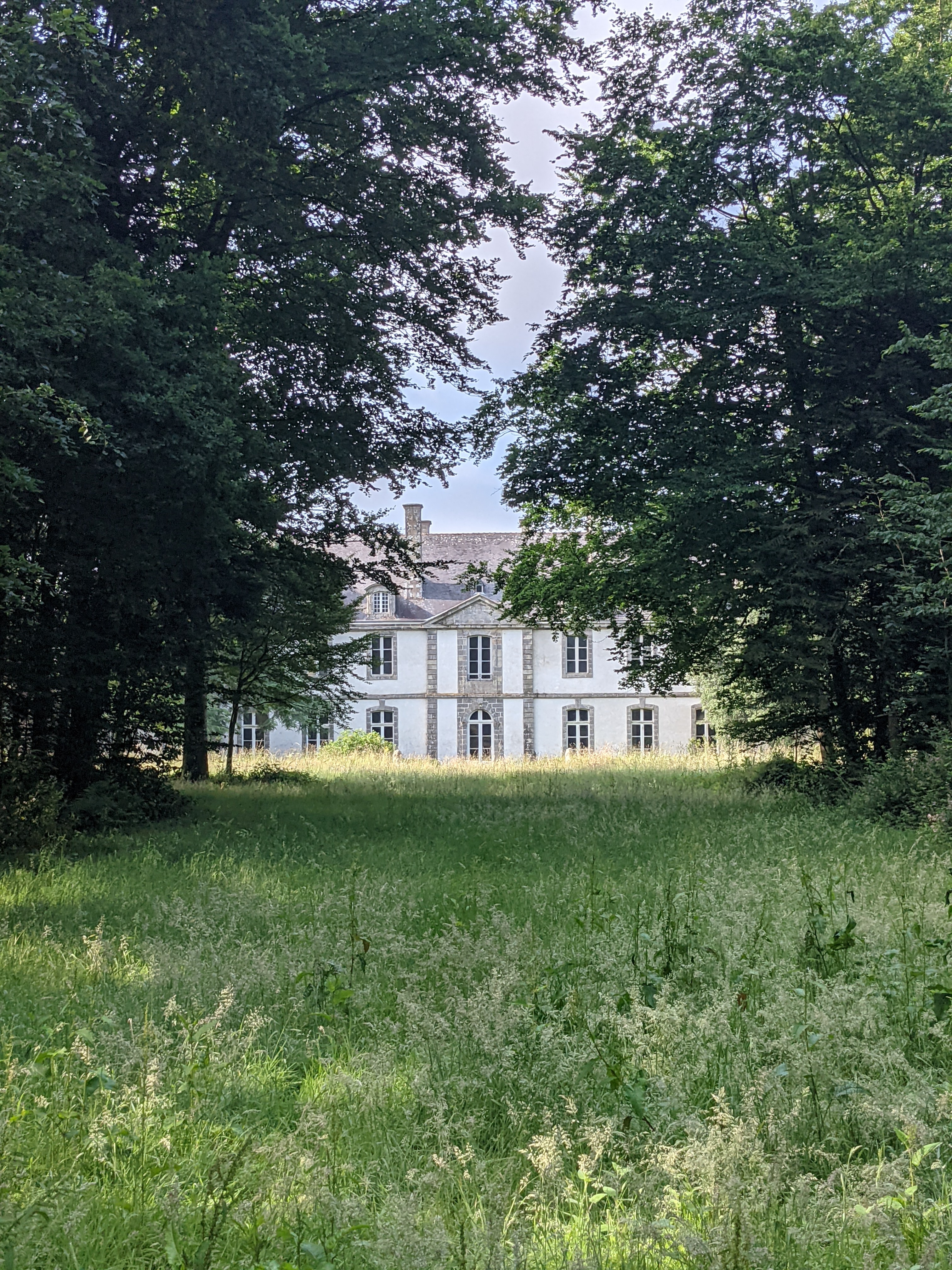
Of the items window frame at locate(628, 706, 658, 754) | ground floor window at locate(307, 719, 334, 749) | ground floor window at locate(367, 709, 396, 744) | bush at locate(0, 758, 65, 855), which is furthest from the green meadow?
ground floor window at locate(367, 709, 396, 744)

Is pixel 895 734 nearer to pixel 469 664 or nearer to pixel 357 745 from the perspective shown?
pixel 357 745

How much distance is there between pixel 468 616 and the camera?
41750 millimetres

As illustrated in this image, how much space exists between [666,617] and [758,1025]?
12689mm

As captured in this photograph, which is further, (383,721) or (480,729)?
(383,721)

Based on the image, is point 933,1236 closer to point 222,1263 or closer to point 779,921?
point 222,1263

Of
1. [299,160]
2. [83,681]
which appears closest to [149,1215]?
[83,681]

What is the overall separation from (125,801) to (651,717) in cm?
3252

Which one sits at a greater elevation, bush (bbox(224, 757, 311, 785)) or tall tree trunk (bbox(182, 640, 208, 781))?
tall tree trunk (bbox(182, 640, 208, 781))

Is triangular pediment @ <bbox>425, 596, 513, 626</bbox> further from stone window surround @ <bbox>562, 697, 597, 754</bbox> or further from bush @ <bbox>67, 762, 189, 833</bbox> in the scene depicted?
bush @ <bbox>67, 762, 189, 833</bbox>

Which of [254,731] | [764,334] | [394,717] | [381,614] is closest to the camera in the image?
[764,334]

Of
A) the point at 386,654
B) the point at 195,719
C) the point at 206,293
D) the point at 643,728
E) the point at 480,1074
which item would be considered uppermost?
the point at 206,293

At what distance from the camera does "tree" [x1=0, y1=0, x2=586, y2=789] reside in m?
8.41

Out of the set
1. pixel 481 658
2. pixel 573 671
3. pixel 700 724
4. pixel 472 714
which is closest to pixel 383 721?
pixel 472 714

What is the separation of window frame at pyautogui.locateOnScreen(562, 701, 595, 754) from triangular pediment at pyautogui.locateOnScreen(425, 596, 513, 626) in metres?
5.05
